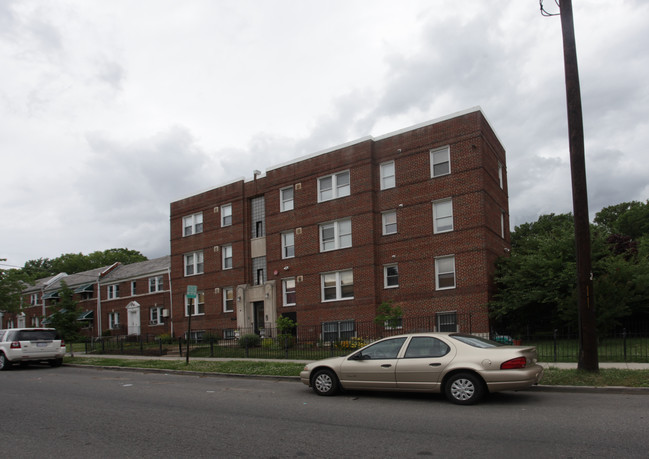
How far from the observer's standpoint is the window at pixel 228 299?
31.8 meters

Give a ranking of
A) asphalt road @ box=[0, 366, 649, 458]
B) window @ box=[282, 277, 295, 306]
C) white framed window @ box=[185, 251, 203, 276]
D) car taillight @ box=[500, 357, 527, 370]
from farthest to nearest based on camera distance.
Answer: white framed window @ box=[185, 251, 203, 276] → window @ box=[282, 277, 295, 306] → car taillight @ box=[500, 357, 527, 370] → asphalt road @ box=[0, 366, 649, 458]

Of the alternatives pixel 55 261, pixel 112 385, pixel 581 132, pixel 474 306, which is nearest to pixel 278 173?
pixel 474 306

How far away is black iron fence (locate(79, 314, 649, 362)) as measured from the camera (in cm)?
1616

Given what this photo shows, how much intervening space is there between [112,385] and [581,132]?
1328 centimetres

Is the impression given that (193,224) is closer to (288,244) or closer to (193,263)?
(193,263)

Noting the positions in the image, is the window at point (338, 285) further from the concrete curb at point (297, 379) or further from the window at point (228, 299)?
the concrete curb at point (297, 379)

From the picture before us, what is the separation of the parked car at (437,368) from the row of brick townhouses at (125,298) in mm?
28253

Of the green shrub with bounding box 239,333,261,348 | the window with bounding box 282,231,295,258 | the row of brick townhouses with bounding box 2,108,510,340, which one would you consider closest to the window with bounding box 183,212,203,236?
the row of brick townhouses with bounding box 2,108,510,340

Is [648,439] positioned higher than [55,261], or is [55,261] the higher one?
[55,261]

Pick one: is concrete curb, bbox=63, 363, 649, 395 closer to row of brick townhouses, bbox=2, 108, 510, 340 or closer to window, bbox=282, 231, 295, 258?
row of brick townhouses, bbox=2, 108, 510, 340

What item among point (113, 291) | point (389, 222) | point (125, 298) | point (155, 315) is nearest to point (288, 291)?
point (389, 222)

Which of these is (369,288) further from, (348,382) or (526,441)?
(526,441)

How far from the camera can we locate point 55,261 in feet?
276

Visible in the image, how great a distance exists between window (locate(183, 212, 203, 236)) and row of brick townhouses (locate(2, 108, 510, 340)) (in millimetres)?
72
